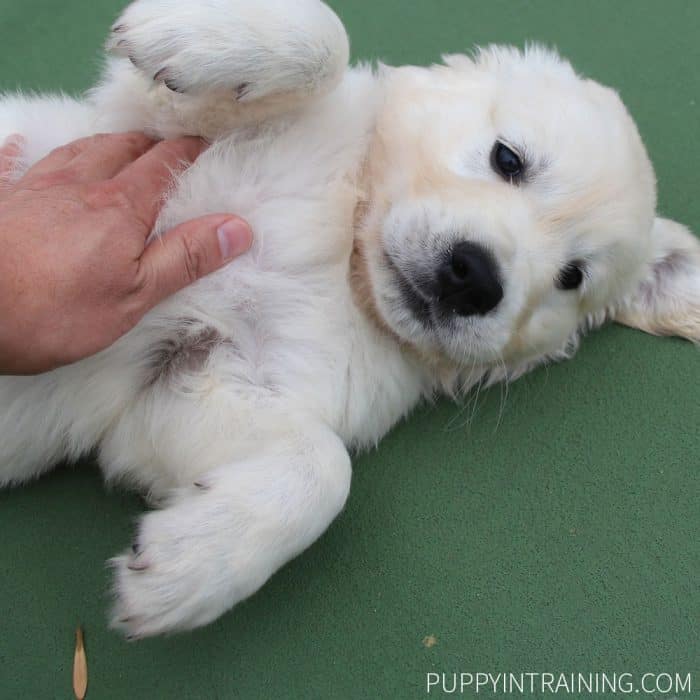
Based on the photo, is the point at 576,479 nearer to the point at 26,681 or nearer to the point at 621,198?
the point at 621,198

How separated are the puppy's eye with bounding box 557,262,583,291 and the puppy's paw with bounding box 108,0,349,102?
1.01 m

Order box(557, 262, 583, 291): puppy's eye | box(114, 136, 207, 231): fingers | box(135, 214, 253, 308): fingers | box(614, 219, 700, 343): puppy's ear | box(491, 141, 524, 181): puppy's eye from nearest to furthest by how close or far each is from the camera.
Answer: box(135, 214, 253, 308): fingers < box(114, 136, 207, 231): fingers < box(491, 141, 524, 181): puppy's eye < box(557, 262, 583, 291): puppy's eye < box(614, 219, 700, 343): puppy's ear

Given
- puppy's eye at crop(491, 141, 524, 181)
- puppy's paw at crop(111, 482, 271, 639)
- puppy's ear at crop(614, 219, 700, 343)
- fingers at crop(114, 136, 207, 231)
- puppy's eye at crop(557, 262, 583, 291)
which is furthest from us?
puppy's ear at crop(614, 219, 700, 343)

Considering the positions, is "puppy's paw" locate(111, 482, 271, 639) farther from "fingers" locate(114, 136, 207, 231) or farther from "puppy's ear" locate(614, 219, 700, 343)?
"puppy's ear" locate(614, 219, 700, 343)

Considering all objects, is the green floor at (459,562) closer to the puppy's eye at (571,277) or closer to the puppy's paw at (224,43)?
the puppy's eye at (571,277)

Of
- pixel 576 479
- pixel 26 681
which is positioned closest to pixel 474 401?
pixel 576 479

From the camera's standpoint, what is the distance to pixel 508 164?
1875 millimetres

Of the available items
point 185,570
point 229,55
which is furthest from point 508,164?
point 185,570

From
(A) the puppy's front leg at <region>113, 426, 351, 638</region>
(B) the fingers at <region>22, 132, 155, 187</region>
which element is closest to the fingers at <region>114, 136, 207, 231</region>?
(B) the fingers at <region>22, 132, 155, 187</region>

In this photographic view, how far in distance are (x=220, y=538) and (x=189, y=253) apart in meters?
0.76

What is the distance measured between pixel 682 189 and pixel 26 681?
3097mm

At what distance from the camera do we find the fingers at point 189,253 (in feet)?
5.41

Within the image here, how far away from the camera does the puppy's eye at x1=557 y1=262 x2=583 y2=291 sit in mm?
1986

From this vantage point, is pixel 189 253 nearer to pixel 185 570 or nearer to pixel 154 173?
pixel 154 173
